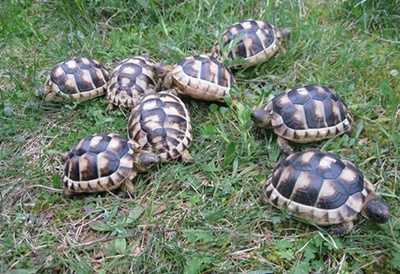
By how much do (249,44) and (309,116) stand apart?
1186 millimetres

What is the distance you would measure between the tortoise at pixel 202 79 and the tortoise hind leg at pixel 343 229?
1572 millimetres

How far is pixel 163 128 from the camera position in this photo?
Result: 3.25 meters

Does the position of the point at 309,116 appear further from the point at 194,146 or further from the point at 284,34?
the point at 284,34

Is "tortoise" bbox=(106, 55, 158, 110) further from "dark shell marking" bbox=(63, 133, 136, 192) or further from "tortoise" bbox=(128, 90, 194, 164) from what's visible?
"dark shell marking" bbox=(63, 133, 136, 192)

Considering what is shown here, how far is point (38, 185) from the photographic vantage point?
10.3 feet

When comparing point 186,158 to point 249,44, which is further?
point 249,44

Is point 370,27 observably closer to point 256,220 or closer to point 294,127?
point 294,127

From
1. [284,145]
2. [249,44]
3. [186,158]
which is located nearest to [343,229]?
[284,145]

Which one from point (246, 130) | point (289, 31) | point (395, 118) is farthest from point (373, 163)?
point (289, 31)

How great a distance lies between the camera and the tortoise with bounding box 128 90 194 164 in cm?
321

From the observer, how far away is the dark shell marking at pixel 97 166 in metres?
2.99

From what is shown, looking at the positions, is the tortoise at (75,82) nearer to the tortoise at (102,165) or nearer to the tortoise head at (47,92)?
the tortoise head at (47,92)

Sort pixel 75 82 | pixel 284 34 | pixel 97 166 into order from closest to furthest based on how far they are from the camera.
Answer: pixel 97 166, pixel 75 82, pixel 284 34

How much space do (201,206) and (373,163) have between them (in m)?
1.39
